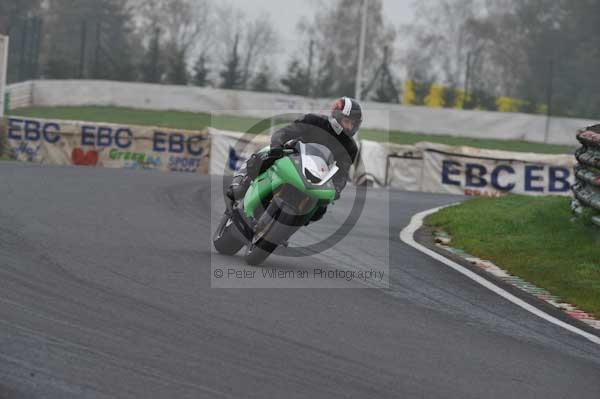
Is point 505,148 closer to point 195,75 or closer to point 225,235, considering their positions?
point 195,75

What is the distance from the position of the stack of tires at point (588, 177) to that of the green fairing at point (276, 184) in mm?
4232

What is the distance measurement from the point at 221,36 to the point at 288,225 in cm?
4231

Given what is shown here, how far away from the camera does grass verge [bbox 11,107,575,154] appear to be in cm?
3388

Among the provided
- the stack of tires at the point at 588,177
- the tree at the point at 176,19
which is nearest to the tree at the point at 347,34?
the tree at the point at 176,19

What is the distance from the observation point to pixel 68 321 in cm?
564

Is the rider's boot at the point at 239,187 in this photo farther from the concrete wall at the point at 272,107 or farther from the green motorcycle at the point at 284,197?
the concrete wall at the point at 272,107

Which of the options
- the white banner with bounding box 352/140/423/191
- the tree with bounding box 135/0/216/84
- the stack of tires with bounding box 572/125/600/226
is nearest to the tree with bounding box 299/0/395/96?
the tree with bounding box 135/0/216/84

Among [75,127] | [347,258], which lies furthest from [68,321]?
[75,127]

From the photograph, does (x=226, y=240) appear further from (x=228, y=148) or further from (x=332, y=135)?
(x=228, y=148)

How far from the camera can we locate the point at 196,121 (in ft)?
121

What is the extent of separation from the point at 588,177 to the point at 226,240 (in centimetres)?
486

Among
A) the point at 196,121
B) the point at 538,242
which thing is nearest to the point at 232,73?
the point at 196,121

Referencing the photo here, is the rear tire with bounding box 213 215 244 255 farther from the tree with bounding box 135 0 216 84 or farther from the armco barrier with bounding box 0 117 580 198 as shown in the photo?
the tree with bounding box 135 0 216 84

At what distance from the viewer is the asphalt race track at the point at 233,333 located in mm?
4871
